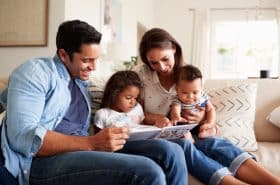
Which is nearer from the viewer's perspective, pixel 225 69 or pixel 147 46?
pixel 147 46

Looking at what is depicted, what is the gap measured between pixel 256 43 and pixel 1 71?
15.4 ft

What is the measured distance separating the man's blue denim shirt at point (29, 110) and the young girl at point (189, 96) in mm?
576

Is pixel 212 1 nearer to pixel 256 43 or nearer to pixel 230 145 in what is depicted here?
pixel 256 43

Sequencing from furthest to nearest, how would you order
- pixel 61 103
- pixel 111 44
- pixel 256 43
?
pixel 256 43 < pixel 111 44 < pixel 61 103

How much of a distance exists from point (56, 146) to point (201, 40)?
211 inches

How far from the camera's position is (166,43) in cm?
183

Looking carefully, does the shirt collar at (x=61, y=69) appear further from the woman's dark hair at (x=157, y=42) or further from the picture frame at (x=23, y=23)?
the picture frame at (x=23, y=23)

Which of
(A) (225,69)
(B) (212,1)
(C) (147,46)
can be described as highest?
(B) (212,1)

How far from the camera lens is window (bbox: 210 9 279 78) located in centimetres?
626

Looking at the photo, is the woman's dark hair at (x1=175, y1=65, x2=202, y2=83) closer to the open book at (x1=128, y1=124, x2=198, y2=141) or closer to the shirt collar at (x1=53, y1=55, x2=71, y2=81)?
the open book at (x1=128, y1=124, x2=198, y2=141)

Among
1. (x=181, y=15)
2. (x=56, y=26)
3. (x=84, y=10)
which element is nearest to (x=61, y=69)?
(x=56, y=26)

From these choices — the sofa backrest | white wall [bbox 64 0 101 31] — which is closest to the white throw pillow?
the sofa backrest

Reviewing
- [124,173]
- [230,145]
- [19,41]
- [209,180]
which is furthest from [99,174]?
[19,41]

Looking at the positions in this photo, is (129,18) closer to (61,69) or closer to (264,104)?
(264,104)
